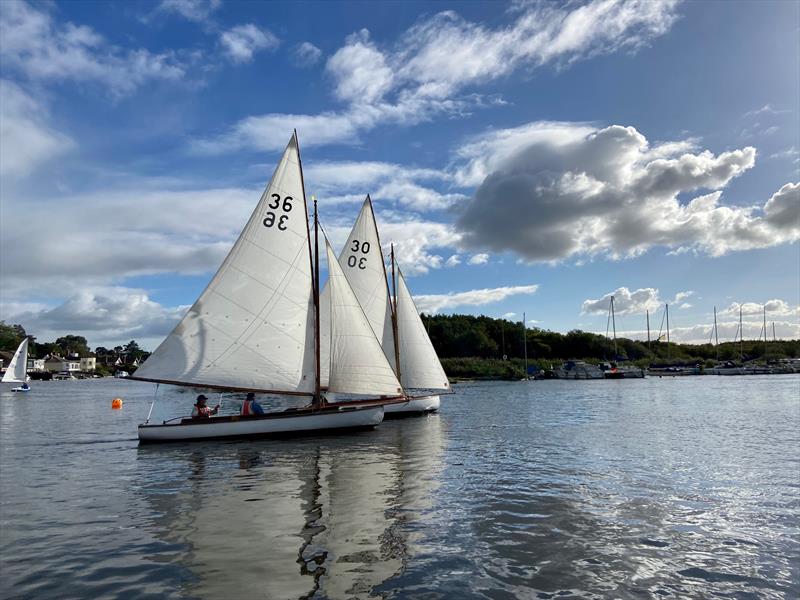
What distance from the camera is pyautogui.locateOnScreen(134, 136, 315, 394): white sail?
30.6 meters

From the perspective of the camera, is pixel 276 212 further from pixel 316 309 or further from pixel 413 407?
pixel 413 407

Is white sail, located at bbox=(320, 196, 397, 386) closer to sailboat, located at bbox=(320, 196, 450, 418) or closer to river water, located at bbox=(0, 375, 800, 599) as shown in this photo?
sailboat, located at bbox=(320, 196, 450, 418)

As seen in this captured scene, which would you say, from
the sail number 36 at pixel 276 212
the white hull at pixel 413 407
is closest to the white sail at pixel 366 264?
the white hull at pixel 413 407

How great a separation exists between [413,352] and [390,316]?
3.56m

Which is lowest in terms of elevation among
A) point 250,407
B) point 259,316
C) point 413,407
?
point 413,407

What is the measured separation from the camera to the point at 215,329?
101 feet

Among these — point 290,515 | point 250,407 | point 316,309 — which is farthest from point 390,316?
point 290,515

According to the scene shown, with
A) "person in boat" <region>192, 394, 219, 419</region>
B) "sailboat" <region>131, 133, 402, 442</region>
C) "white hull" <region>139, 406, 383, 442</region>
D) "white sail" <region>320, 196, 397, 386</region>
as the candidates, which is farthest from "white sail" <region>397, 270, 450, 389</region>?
"person in boat" <region>192, 394, 219, 419</region>

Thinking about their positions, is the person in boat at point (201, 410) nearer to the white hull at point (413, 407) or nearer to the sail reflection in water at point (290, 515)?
the sail reflection in water at point (290, 515)

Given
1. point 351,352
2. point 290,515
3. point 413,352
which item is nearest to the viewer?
point 290,515

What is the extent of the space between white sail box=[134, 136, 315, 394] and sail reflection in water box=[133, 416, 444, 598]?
4.67 m

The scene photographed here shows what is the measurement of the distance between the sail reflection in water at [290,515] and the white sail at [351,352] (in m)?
6.10

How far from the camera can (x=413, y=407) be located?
47.2 metres

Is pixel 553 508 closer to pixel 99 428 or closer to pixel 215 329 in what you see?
pixel 215 329
